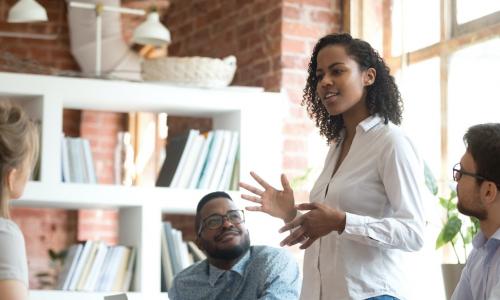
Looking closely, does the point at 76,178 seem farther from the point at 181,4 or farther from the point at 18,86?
the point at 181,4

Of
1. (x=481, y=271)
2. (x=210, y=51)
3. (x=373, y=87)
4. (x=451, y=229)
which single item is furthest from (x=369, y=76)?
(x=210, y=51)

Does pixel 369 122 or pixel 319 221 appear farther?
pixel 369 122

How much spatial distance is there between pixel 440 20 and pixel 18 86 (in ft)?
6.06

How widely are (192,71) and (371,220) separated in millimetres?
2348

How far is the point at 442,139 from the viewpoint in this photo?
4168mm

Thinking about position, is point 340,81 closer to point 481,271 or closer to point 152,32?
point 481,271

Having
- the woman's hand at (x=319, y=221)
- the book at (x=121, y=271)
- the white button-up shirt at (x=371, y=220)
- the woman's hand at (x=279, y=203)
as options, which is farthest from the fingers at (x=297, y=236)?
the book at (x=121, y=271)

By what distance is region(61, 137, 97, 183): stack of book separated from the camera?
4.49 metres

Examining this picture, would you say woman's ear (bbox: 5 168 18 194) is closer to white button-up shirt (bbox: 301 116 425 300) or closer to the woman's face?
white button-up shirt (bbox: 301 116 425 300)

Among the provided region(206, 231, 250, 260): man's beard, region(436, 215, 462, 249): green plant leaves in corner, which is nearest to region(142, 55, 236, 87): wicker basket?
region(206, 231, 250, 260): man's beard

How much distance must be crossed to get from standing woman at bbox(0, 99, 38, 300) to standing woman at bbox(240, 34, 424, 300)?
0.76m

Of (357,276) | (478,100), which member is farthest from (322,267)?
(478,100)

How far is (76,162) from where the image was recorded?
14.9 ft

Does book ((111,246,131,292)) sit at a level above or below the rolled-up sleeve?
below
